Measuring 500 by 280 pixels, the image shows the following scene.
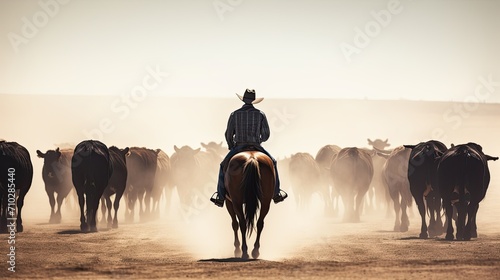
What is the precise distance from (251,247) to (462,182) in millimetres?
4728

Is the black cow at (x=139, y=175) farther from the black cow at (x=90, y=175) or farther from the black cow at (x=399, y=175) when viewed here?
the black cow at (x=399, y=175)

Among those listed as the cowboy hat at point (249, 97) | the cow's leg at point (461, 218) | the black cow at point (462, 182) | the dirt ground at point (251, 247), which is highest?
the cowboy hat at point (249, 97)

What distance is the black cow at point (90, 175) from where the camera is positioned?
70.1 feet

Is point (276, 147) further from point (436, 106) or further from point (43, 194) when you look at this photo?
point (436, 106)

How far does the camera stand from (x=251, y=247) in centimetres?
1708

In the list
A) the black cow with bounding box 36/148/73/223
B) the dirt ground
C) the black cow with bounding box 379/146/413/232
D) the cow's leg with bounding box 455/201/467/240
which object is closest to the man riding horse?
the dirt ground

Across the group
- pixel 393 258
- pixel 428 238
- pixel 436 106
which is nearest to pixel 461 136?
pixel 436 106

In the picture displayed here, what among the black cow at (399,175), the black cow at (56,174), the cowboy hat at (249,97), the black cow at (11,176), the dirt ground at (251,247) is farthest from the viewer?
the black cow at (56,174)

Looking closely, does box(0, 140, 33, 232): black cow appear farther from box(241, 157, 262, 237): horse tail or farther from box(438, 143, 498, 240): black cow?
box(438, 143, 498, 240): black cow

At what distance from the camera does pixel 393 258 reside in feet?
47.5

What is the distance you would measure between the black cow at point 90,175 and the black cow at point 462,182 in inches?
322

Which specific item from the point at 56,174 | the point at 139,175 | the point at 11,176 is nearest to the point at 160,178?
the point at 139,175

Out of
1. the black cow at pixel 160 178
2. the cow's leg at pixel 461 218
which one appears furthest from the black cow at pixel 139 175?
the cow's leg at pixel 461 218

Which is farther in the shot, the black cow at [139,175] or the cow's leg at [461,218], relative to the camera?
the black cow at [139,175]
